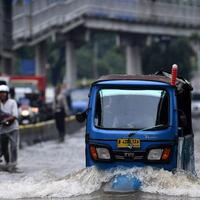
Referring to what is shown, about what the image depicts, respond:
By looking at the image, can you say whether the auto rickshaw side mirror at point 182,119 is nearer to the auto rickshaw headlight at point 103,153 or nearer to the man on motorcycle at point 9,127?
the auto rickshaw headlight at point 103,153

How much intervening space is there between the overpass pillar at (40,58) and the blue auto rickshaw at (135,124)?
134 feet

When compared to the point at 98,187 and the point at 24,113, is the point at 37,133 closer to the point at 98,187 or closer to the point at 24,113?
the point at 24,113

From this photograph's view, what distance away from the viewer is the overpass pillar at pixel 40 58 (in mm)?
53572

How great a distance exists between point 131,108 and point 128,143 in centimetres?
66

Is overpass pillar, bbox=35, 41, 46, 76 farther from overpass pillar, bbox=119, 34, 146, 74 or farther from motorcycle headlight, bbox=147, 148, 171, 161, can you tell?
motorcycle headlight, bbox=147, 148, 171, 161

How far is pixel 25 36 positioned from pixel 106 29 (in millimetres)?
5202

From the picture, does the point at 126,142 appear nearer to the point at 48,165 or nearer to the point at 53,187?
the point at 53,187

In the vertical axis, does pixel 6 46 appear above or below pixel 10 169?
above

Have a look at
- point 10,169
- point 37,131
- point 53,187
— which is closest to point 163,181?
point 53,187

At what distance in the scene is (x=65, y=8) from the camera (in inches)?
1951

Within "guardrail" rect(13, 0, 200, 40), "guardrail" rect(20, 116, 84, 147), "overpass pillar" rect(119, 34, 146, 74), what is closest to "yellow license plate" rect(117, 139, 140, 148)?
"guardrail" rect(20, 116, 84, 147)

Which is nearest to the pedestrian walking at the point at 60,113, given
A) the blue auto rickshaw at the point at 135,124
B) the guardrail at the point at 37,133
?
the guardrail at the point at 37,133

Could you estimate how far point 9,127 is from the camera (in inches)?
645

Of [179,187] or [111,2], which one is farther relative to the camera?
[111,2]
